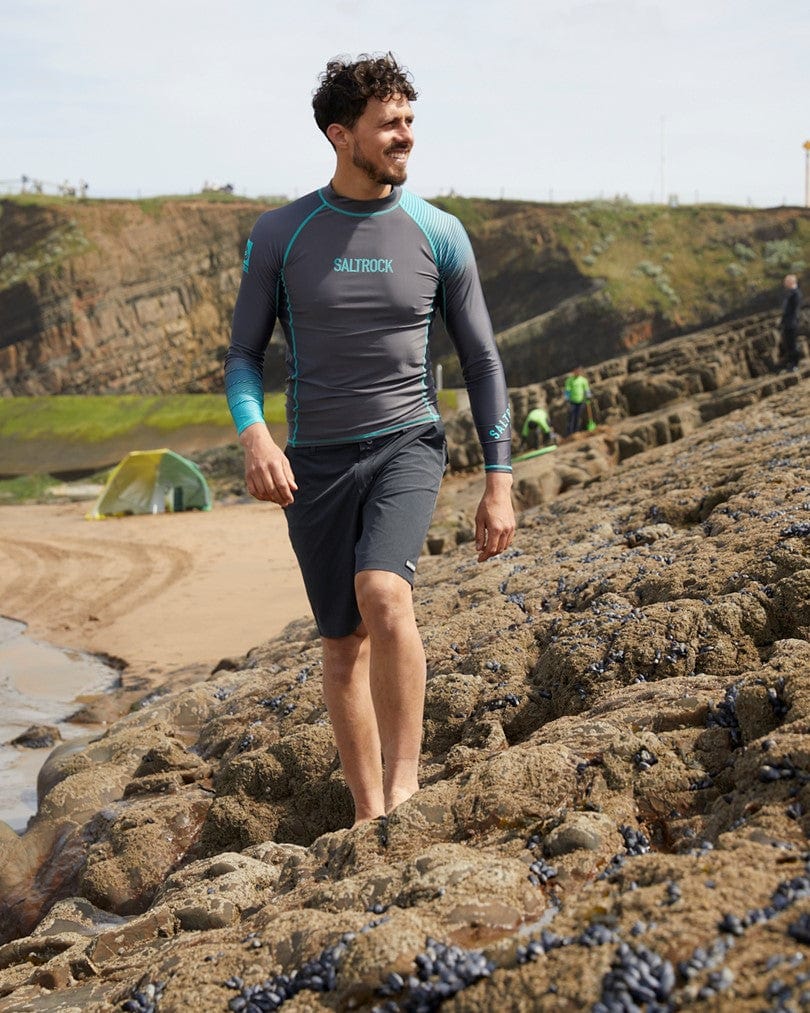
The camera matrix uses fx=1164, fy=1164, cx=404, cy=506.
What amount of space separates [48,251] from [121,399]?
11955 mm

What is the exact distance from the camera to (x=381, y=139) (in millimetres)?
3631

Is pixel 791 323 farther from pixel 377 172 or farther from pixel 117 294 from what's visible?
pixel 117 294

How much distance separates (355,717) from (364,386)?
3.65ft

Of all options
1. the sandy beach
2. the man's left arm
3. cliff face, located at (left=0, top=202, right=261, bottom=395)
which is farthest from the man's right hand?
cliff face, located at (left=0, top=202, right=261, bottom=395)

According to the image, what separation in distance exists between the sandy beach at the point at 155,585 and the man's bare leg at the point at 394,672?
7324mm

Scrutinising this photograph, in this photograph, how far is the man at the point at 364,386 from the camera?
3.64 metres

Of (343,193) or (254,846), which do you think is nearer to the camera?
(343,193)

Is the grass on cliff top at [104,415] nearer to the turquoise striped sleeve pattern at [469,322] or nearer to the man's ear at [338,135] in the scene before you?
the turquoise striped sleeve pattern at [469,322]

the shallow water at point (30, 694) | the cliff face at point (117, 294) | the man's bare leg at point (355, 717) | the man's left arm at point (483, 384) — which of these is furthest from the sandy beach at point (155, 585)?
the cliff face at point (117, 294)

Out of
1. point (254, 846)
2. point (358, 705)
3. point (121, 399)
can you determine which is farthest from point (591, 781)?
point (121, 399)

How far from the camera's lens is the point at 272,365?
5012cm

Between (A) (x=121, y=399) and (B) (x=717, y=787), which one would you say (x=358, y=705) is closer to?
(B) (x=717, y=787)

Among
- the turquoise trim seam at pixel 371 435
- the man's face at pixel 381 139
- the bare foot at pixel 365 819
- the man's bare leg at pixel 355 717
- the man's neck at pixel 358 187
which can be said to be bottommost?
the bare foot at pixel 365 819

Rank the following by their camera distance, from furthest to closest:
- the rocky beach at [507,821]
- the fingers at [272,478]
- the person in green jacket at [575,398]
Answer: the person in green jacket at [575,398]
the fingers at [272,478]
the rocky beach at [507,821]
